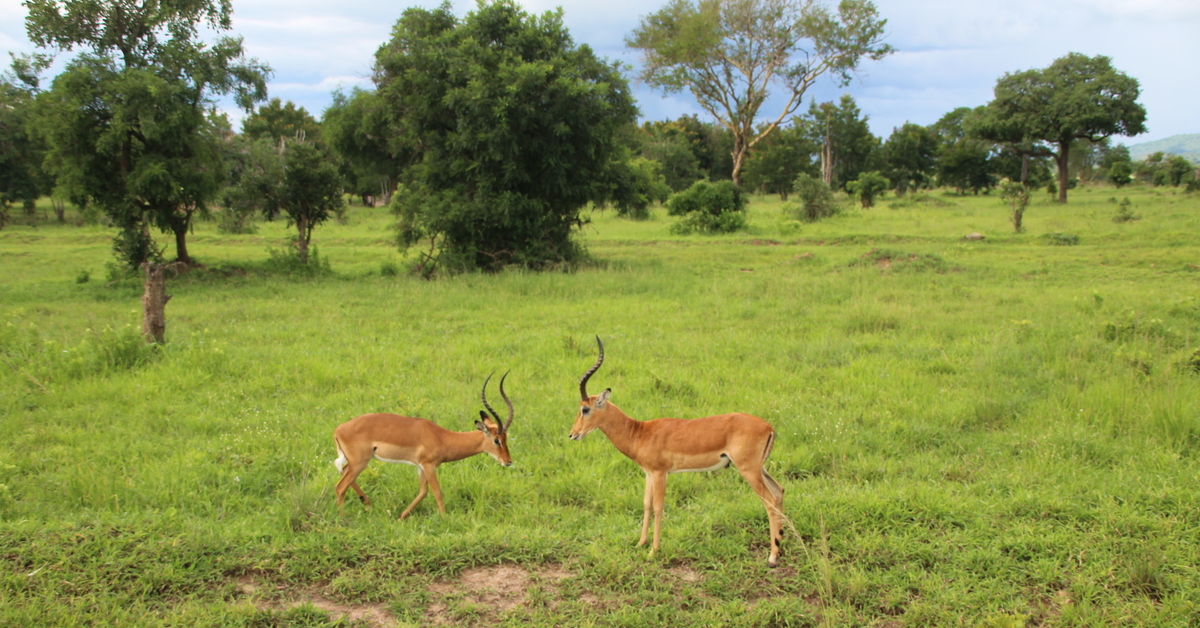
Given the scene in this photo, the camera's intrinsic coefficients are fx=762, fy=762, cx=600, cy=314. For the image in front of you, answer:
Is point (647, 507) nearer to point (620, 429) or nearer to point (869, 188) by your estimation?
point (620, 429)

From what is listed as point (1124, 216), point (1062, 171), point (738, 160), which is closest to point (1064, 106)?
point (1062, 171)

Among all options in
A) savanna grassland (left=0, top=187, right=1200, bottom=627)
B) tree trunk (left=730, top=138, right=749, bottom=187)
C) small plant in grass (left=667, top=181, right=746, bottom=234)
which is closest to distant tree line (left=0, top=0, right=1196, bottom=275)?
savanna grassland (left=0, top=187, right=1200, bottom=627)

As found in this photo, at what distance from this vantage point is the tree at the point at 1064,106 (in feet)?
105

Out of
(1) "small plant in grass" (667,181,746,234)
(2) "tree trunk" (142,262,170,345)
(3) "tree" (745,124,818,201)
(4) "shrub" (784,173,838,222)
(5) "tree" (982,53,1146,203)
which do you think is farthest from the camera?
(3) "tree" (745,124,818,201)

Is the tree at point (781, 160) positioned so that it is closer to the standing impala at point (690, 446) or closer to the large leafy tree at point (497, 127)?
the large leafy tree at point (497, 127)

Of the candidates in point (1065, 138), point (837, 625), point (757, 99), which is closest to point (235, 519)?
point (837, 625)

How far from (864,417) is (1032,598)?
266 cm

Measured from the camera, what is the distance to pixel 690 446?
4191 mm

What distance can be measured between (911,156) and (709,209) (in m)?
28.9

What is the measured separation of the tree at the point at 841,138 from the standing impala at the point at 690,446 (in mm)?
45609

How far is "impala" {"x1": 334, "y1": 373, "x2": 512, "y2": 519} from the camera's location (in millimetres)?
4613

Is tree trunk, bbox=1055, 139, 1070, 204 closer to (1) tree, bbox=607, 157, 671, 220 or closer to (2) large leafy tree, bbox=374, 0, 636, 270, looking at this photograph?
(1) tree, bbox=607, 157, 671, 220

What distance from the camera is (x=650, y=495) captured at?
14.4ft

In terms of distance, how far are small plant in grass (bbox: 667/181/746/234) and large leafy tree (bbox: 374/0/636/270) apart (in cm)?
910
